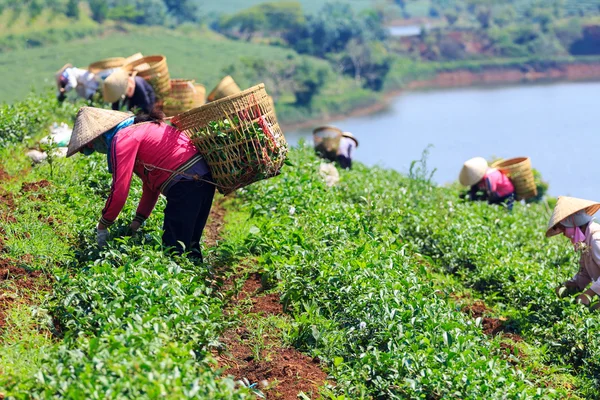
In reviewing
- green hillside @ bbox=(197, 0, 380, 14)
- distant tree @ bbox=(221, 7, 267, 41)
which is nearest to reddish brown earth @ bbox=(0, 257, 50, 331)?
distant tree @ bbox=(221, 7, 267, 41)

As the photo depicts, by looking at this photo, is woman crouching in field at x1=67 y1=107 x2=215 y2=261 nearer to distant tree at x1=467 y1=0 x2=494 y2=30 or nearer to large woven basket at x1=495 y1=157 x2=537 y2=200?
large woven basket at x1=495 y1=157 x2=537 y2=200

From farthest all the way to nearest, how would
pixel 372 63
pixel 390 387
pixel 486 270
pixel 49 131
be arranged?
pixel 372 63 → pixel 49 131 → pixel 486 270 → pixel 390 387

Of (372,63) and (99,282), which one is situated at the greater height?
(99,282)

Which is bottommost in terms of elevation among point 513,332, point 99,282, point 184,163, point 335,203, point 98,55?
point 98,55

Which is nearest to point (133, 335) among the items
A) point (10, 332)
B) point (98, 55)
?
point (10, 332)

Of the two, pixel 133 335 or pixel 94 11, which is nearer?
pixel 133 335

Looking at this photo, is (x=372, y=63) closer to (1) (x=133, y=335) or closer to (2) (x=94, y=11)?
(2) (x=94, y=11)

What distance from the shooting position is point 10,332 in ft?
14.2

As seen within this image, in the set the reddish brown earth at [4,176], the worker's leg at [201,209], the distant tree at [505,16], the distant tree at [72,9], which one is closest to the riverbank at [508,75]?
the distant tree at [505,16]

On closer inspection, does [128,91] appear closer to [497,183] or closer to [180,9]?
[497,183]

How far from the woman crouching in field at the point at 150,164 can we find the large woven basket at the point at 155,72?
184 inches

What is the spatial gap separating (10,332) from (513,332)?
3.40 m

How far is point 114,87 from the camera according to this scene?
8.88 metres

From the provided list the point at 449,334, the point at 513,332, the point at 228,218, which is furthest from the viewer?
the point at 228,218
